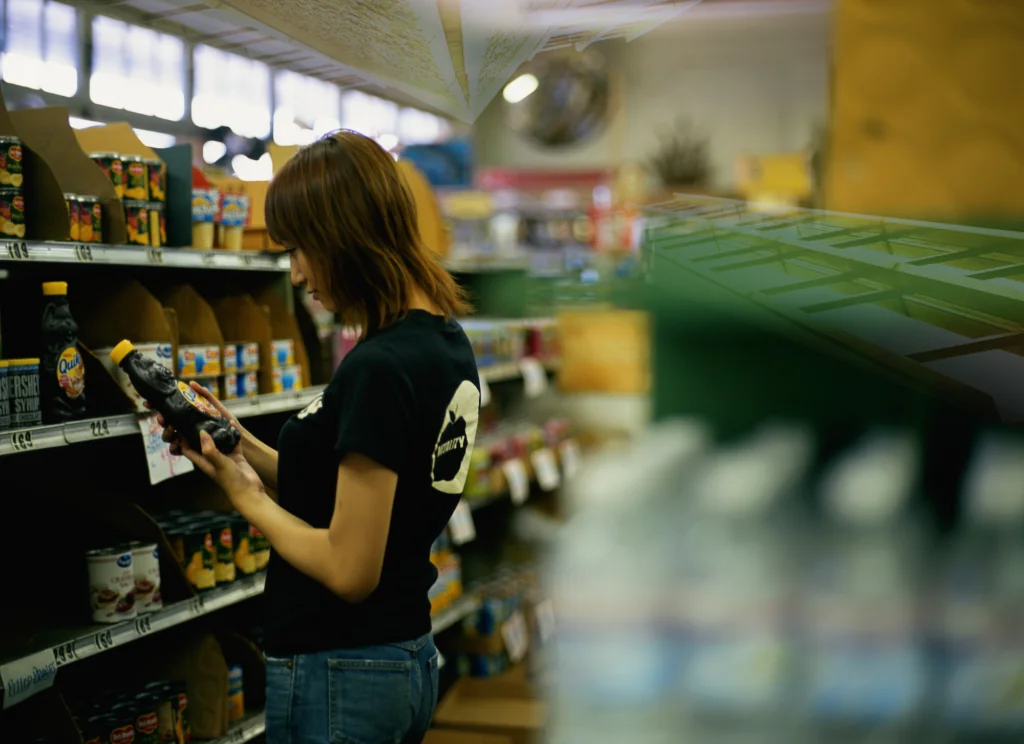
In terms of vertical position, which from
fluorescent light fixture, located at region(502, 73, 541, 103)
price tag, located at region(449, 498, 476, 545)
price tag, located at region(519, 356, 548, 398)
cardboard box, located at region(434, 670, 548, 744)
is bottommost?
cardboard box, located at region(434, 670, 548, 744)

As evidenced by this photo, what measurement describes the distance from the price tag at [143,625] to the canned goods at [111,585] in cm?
2

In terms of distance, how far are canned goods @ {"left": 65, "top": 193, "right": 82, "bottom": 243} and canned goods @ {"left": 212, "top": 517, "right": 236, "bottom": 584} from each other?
0.83 metres

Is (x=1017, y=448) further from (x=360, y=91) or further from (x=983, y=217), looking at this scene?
(x=360, y=91)

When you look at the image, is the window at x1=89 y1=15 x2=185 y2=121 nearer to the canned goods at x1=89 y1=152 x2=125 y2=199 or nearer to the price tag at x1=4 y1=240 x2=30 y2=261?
the canned goods at x1=89 y1=152 x2=125 y2=199

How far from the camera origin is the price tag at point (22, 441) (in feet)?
5.95

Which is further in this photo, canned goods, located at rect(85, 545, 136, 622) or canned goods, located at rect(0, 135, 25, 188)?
canned goods, located at rect(85, 545, 136, 622)

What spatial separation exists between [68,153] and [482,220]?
19.3 feet

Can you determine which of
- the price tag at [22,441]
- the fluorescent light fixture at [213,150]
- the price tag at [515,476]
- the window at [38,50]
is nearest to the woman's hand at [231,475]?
the price tag at [22,441]

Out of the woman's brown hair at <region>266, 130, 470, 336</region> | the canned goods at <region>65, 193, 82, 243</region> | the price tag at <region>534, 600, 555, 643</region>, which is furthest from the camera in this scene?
the price tag at <region>534, 600, 555, 643</region>

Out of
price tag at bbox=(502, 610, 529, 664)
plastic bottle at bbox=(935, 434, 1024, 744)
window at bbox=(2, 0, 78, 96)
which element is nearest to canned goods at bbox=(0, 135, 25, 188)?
plastic bottle at bbox=(935, 434, 1024, 744)

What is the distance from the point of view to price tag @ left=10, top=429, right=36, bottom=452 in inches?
71.4

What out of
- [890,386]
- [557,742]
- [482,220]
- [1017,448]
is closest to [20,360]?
[557,742]

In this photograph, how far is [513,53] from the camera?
1.47m

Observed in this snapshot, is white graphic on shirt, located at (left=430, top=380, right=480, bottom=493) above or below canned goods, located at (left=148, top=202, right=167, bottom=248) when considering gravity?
below
